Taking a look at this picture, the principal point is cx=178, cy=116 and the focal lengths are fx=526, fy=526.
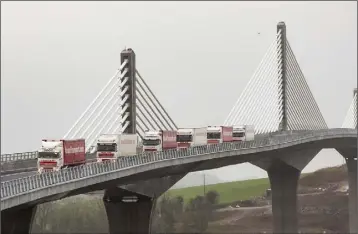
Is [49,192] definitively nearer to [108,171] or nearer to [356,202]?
[108,171]

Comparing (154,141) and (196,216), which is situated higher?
(154,141)

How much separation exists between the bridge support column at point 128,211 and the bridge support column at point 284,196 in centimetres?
2987

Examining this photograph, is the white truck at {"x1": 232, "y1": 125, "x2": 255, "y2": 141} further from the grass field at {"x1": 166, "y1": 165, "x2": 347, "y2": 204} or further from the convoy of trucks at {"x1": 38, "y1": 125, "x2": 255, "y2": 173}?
the grass field at {"x1": 166, "y1": 165, "x2": 347, "y2": 204}

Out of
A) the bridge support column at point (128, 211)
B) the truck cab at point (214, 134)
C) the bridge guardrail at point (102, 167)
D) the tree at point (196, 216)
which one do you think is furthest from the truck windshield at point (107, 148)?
the tree at point (196, 216)

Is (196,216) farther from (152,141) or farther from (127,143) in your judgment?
(127,143)

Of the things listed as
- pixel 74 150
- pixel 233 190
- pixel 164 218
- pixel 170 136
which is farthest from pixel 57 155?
pixel 233 190

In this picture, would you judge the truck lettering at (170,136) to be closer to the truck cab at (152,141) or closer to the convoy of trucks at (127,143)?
the convoy of trucks at (127,143)

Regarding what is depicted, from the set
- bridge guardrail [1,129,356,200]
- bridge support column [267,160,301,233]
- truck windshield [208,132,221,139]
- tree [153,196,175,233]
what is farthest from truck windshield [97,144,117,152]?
tree [153,196,175,233]

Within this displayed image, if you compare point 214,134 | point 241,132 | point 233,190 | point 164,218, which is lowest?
point 164,218

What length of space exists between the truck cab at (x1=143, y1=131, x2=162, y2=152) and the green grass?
69.7 m

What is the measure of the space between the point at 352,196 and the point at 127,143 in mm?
62801

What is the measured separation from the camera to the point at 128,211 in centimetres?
4638

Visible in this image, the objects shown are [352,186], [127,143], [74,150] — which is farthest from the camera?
[352,186]

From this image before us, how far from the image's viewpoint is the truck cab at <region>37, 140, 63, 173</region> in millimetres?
31391
